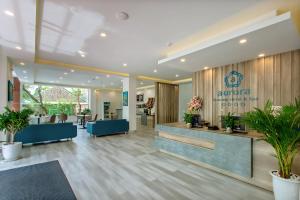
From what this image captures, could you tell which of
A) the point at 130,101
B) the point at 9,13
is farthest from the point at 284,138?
the point at 130,101

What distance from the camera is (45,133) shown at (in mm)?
5609

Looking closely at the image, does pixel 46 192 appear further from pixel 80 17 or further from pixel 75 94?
pixel 75 94

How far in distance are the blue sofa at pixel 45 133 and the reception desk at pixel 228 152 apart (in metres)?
4.31

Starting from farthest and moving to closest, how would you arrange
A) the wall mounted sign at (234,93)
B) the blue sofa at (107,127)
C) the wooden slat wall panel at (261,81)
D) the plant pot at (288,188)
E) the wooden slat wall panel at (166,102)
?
the wooden slat wall panel at (166,102) < the blue sofa at (107,127) < the wall mounted sign at (234,93) < the wooden slat wall panel at (261,81) < the plant pot at (288,188)

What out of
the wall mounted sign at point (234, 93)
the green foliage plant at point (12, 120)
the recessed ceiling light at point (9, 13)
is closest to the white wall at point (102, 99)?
the green foliage plant at point (12, 120)

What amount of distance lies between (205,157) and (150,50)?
3400 millimetres

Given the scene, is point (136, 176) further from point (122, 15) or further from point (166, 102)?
point (166, 102)

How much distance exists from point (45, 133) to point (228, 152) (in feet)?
20.0

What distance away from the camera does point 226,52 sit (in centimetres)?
364

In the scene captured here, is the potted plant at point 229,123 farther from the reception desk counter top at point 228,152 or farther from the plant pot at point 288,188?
the plant pot at point 288,188

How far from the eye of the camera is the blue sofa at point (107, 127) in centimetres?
684

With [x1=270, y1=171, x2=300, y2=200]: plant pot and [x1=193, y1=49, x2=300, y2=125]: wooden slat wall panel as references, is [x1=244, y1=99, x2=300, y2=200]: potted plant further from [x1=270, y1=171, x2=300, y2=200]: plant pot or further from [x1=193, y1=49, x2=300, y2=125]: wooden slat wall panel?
[x1=193, y1=49, x2=300, y2=125]: wooden slat wall panel

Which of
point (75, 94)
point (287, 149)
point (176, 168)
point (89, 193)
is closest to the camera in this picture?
point (287, 149)

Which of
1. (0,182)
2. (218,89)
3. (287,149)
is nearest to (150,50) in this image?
(218,89)
